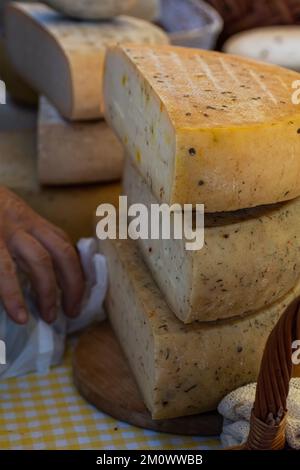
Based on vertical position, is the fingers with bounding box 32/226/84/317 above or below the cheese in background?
below

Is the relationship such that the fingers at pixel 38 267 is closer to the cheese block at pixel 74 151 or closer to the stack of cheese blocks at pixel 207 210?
the stack of cheese blocks at pixel 207 210

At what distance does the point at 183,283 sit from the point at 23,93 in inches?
30.0

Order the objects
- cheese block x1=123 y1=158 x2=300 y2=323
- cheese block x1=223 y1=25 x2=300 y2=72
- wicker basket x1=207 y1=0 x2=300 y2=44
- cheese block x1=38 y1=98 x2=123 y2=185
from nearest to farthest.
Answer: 1. cheese block x1=123 y1=158 x2=300 y2=323
2. cheese block x1=38 y1=98 x2=123 y2=185
3. cheese block x1=223 y1=25 x2=300 y2=72
4. wicker basket x1=207 y1=0 x2=300 y2=44

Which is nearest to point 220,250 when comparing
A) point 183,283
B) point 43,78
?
point 183,283

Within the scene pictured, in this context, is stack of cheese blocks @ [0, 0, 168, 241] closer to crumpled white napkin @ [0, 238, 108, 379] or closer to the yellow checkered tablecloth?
crumpled white napkin @ [0, 238, 108, 379]

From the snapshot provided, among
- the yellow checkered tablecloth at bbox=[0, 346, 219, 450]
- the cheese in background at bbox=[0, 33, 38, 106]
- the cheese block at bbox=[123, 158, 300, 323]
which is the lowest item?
the yellow checkered tablecloth at bbox=[0, 346, 219, 450]

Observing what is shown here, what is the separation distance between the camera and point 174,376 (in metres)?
0.99

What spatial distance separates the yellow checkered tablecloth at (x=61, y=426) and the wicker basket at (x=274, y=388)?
0.61 ft

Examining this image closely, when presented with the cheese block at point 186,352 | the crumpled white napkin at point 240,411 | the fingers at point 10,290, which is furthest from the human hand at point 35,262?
the crumpled white napkin at point 240,411

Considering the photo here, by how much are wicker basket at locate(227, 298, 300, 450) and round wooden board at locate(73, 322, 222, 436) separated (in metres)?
0.17

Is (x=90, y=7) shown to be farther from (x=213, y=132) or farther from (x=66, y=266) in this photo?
(x=213, y=132)

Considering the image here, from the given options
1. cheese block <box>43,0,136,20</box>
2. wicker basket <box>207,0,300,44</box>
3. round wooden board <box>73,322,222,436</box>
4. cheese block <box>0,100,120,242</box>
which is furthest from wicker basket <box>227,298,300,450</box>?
wicker basket <box>207,0,300,44</box>

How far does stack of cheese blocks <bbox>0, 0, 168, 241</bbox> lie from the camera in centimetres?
125

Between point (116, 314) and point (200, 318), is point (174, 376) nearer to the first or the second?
point (200, 318)
